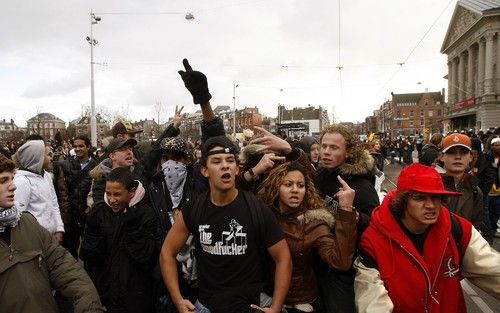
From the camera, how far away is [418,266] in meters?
2.38

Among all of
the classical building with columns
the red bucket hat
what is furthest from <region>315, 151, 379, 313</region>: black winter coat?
the classical building with columns

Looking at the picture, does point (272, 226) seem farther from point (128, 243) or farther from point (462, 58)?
point (462, 58)

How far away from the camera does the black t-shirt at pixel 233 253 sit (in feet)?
8.33

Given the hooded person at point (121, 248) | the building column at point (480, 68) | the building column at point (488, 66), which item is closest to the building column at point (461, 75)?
the building column at point (480, 68)

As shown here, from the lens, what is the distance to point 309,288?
278 cm

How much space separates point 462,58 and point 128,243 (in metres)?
64.9

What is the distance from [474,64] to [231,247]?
201 ft

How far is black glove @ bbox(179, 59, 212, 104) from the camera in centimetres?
362

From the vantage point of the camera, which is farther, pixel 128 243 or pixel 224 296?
pixel 128 243

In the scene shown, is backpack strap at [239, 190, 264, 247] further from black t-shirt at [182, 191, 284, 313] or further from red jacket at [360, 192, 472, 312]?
red jacket at [360, 192, 472, 312]

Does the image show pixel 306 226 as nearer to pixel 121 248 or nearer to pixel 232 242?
pixel 232 242

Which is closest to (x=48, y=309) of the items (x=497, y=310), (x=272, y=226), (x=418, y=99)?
(x=272, y=226)

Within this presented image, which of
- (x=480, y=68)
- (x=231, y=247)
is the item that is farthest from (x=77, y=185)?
(x=480, y=68)

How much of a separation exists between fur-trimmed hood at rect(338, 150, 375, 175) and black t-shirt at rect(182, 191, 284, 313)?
86 centimetres
